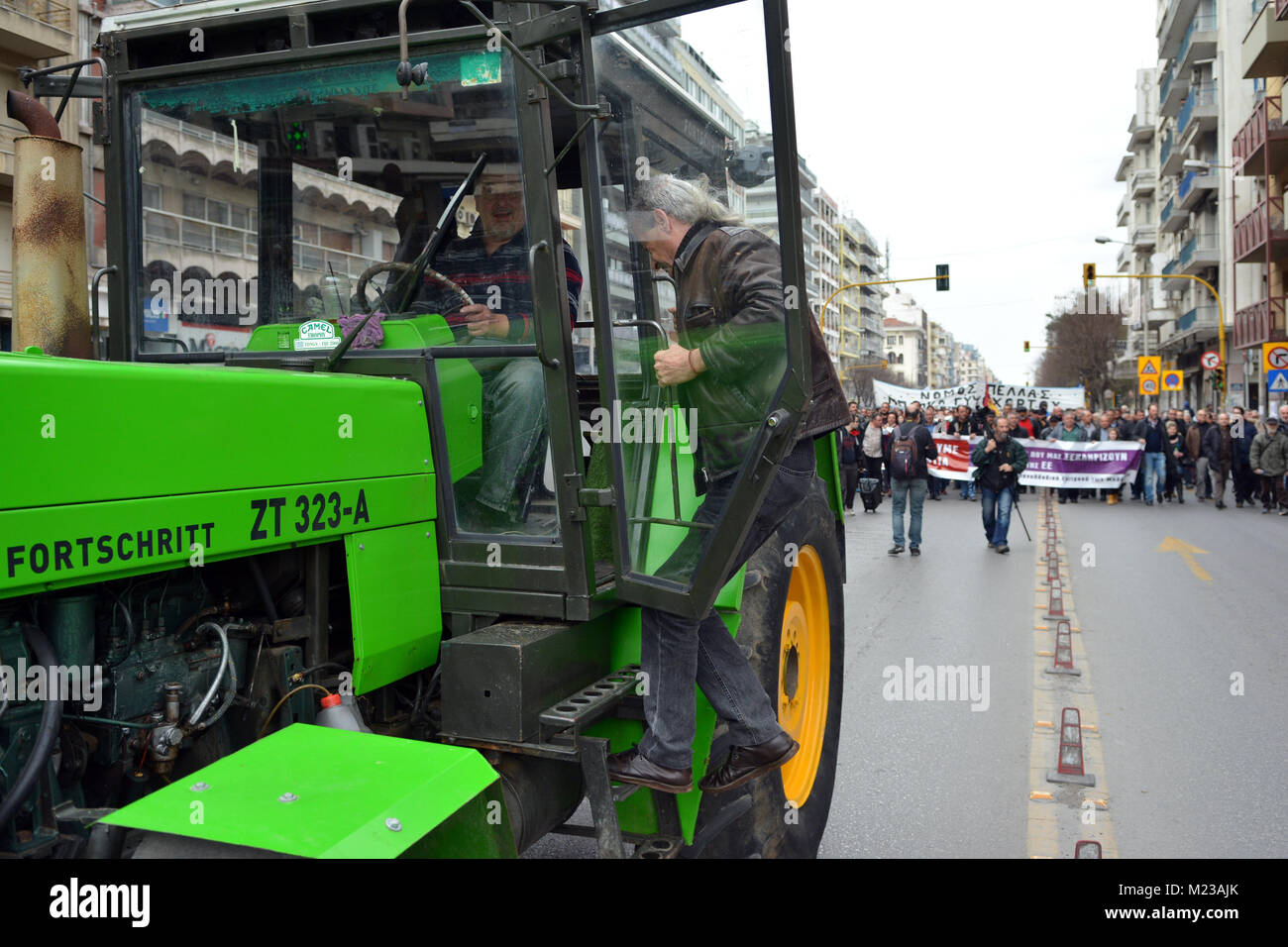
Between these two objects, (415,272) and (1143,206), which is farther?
(1143,206)

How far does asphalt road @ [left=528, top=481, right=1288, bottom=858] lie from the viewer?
465 centimetres

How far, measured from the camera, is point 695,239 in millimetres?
3324

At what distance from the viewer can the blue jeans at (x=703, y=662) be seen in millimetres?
3268

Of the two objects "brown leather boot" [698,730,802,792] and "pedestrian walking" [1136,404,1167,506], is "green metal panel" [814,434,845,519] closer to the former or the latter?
"brown leather boot" [698,730,802,792]

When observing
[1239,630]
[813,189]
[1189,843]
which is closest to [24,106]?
[813,189]

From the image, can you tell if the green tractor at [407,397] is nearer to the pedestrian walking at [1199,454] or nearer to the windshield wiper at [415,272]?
the windshield wiper at [415,272]

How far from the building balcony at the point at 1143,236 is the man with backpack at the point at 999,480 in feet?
203

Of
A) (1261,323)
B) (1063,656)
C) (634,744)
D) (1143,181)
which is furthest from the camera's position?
(1143,181)

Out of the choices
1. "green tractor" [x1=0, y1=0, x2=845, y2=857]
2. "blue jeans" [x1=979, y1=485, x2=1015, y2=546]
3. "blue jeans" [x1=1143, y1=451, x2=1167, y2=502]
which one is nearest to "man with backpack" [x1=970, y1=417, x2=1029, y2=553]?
"blue jeans" [x1=979, y1=485, x2=1015, y2=546]

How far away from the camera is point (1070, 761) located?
211 inches

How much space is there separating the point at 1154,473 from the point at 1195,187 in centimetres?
2809

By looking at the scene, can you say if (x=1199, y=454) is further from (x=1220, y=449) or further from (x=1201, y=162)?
(x=1201, y=162)

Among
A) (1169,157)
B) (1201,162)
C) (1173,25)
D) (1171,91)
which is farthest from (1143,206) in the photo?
(1201,162)
